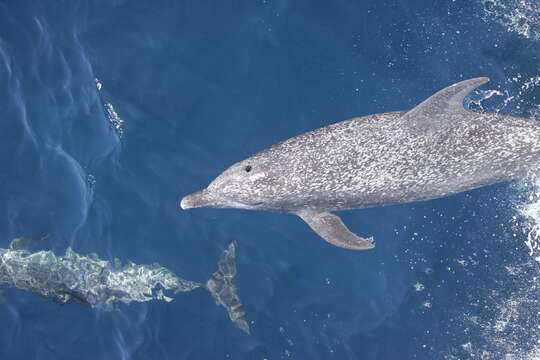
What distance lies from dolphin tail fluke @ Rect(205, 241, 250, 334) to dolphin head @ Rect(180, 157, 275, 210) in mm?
2088

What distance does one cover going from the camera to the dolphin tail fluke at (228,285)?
11156 millimetres

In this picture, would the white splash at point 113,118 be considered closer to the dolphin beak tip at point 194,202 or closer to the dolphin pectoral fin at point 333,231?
the dolphin beak tip at point 194,202

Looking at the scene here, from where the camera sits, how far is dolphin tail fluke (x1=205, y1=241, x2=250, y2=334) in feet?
36.6

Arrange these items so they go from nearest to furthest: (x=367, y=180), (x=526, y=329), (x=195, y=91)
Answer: (x=367, y=180) → (x=526, y=329) → (x=195, y=91)

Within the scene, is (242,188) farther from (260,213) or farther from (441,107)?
(441,107)

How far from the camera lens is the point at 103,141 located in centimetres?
1167

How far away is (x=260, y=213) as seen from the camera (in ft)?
37.1

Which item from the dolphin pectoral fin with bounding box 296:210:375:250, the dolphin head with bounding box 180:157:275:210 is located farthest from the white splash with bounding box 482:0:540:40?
the dolphin head with bounding box 180:157:275:210

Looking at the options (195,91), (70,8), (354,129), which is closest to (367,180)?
(354,129)

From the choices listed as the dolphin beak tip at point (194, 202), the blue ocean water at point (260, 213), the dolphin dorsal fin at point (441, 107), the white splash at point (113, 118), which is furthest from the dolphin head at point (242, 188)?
the white splash at point (113, 118)

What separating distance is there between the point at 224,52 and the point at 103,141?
2.88 metres

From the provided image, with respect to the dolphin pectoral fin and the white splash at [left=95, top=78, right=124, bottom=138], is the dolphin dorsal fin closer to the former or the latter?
the dolphin pectoral fin

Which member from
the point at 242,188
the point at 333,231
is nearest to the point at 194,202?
the point at 242,188

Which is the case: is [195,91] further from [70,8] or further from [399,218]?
[399,218]
